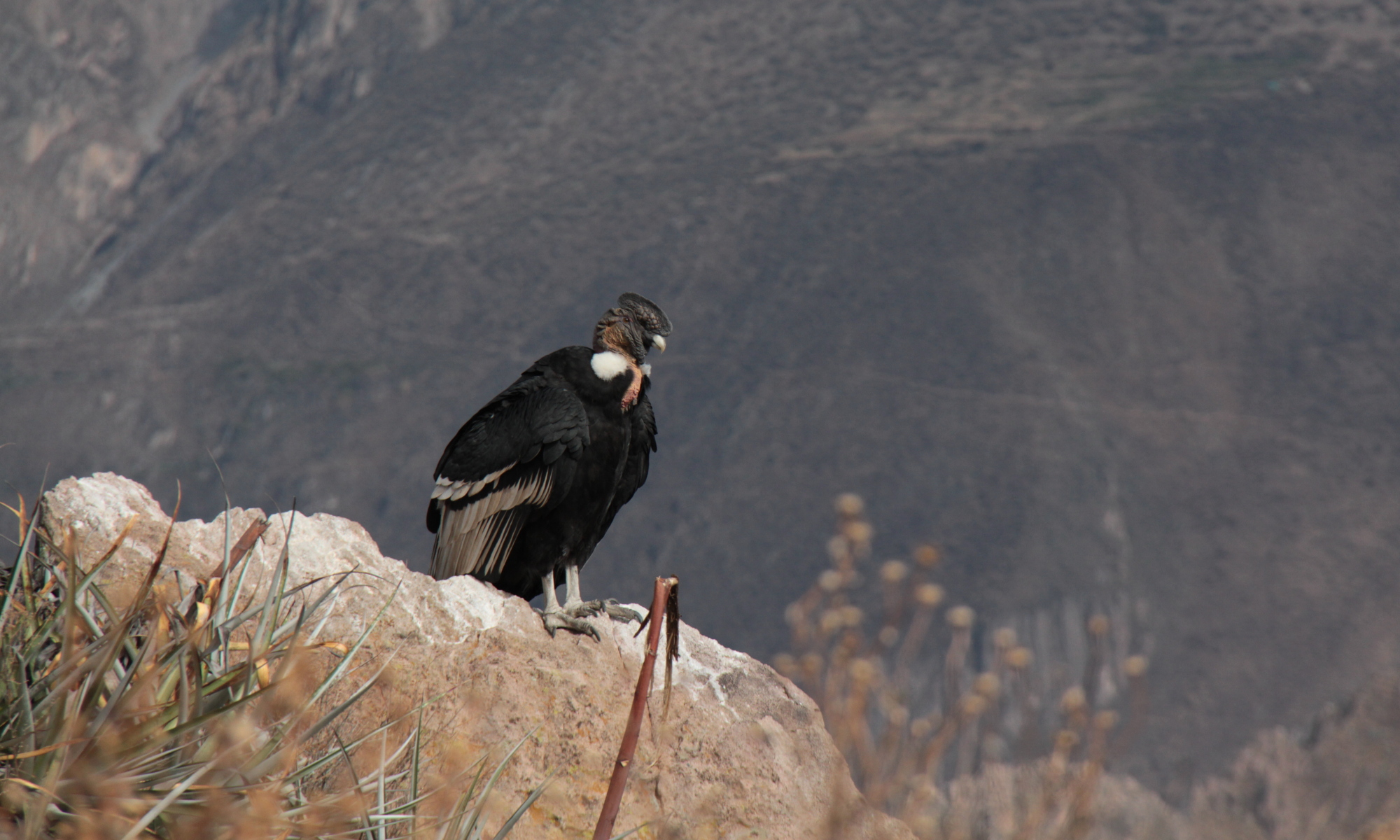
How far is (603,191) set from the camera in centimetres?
19650

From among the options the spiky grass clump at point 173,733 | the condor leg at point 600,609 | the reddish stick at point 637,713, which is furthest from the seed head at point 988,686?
the condor leg at point 600,609

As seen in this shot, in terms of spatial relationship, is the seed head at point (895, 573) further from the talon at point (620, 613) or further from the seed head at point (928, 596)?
the talon at point (620, 613)

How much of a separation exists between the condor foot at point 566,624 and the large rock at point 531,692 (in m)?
0.11

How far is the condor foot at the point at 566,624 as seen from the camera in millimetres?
8727

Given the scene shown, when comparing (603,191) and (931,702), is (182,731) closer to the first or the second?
(931,702)

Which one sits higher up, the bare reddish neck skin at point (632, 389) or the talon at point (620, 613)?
the bare reddish neck skin at point (632, 389)

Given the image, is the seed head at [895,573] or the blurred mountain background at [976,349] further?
the blurred mountain background at [976,349]

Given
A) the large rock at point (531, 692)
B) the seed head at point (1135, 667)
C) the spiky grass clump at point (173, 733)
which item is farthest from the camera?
the large rock at point (531, 692)

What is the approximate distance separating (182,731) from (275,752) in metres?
0.44

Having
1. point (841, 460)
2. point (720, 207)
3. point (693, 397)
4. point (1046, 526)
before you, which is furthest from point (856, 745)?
point (720, 207)

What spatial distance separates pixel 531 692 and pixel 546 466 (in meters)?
2.59

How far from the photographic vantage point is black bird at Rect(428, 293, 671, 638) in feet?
32.8

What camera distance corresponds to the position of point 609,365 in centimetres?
1027

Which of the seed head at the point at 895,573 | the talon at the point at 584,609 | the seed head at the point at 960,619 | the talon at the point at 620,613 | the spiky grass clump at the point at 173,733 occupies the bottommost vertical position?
the talon at the point at 620,613
